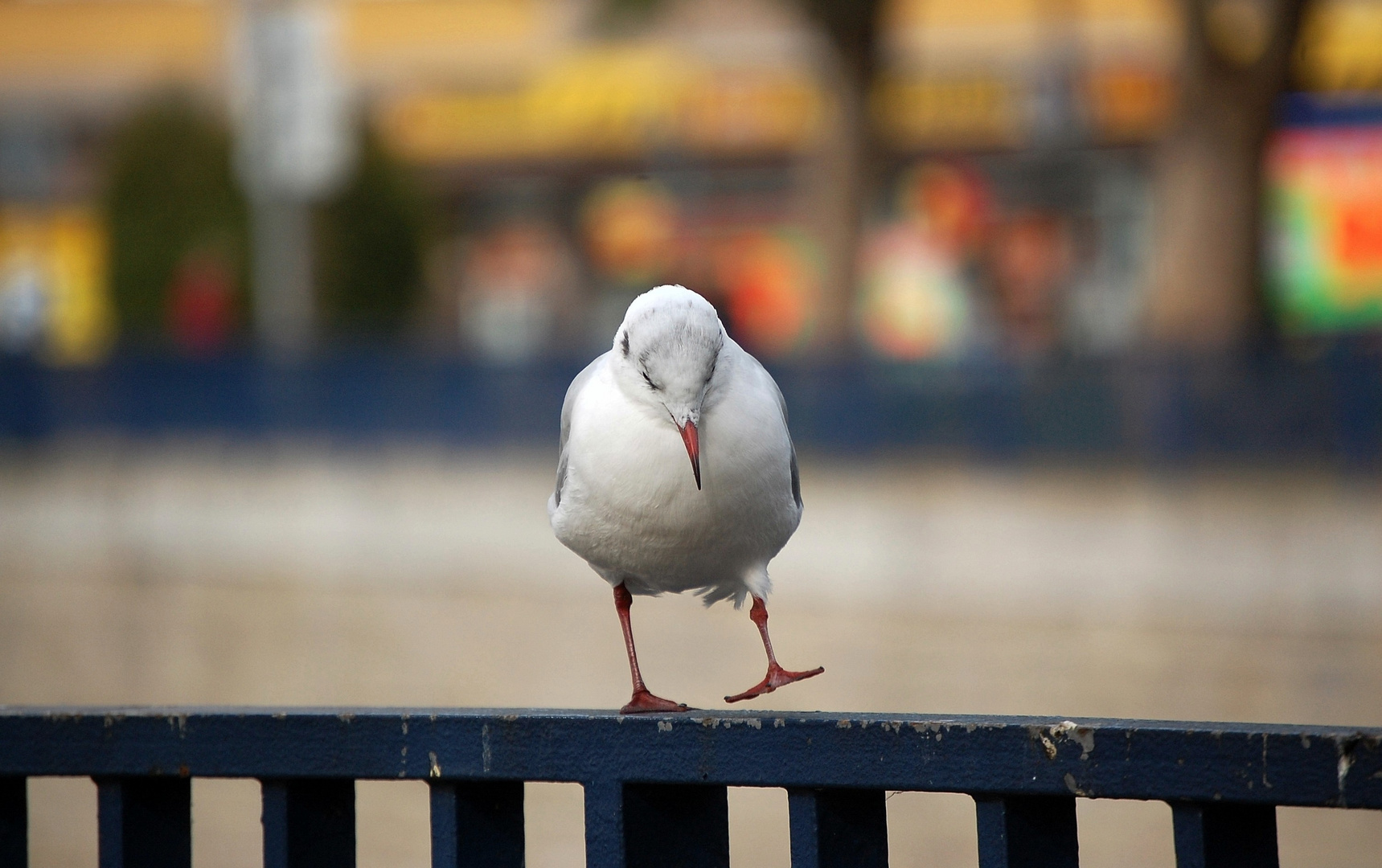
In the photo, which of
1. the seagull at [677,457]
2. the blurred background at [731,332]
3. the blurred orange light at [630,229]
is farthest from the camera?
the blurred orange light at [630,229]

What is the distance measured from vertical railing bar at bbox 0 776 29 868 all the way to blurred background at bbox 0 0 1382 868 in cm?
214

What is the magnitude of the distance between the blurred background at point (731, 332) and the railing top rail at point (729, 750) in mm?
1449

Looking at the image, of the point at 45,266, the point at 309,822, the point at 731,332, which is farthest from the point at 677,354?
the point at 45,266

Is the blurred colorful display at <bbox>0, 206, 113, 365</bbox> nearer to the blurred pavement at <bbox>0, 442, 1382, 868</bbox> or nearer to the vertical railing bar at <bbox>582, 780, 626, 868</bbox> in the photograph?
the blurred pavement at <bbox>0, 442, 1382, 868</bbox>

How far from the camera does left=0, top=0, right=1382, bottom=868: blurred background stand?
924cm

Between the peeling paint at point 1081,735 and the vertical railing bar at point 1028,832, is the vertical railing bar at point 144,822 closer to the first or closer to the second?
the vertical railing bar at point 1028,832

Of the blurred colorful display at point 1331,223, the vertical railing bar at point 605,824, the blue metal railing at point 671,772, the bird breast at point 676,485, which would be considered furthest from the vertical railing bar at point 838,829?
the blurred colorful display at point 1331,223

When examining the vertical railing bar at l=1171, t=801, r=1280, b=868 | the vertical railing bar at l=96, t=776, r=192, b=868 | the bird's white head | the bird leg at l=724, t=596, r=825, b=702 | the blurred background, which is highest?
the blurred background

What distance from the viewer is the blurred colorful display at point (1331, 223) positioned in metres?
28.4

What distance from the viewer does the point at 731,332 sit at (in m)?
15.3

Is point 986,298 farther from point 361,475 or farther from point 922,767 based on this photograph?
point 922,767

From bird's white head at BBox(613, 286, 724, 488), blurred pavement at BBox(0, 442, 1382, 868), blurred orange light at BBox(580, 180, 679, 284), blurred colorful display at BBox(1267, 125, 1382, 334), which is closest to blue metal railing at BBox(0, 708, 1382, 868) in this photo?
bird's white head at BBox(613, 286, 724, 488)

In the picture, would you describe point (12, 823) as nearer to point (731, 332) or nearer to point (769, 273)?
point (731, 332)

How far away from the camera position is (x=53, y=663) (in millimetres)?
9547
